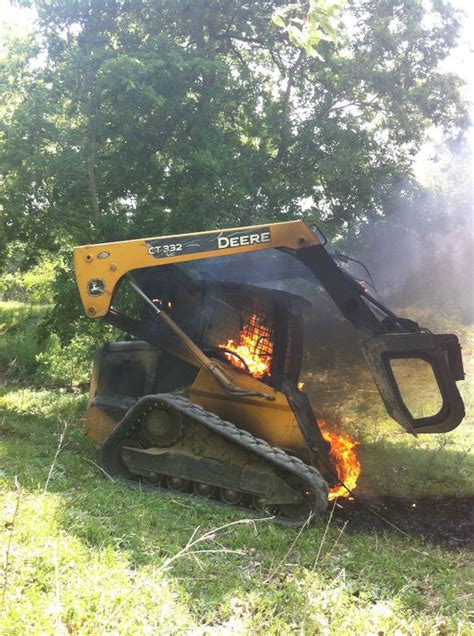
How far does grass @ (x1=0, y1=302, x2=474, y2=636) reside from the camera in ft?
9.51

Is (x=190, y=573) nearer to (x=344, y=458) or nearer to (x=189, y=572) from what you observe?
(x=189, y=572)

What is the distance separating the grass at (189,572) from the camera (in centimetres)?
290

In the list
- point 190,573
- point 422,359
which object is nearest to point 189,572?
point 190,573

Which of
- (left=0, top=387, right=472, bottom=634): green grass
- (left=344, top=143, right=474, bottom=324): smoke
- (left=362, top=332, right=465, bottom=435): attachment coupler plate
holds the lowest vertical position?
(left=0, top=387, right=472, bottom=634): green grass

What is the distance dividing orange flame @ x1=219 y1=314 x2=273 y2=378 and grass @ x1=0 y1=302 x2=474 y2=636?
1590mm

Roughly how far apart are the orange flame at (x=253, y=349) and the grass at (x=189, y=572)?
1590 millimetres

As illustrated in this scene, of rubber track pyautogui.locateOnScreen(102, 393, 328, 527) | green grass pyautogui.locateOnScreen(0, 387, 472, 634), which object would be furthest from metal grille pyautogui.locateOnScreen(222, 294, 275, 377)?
green grass pyautogui.locateOnScreen(0, 387, 472, 634)

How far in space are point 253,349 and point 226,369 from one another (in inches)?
22.6

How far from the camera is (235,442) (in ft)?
16.8

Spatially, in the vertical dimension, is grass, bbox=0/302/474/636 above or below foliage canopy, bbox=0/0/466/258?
below

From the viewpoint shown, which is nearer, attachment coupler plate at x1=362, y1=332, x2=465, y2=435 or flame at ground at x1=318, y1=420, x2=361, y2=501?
attachment coupler plate at x1=362, y1=332, x2=465, y2=435

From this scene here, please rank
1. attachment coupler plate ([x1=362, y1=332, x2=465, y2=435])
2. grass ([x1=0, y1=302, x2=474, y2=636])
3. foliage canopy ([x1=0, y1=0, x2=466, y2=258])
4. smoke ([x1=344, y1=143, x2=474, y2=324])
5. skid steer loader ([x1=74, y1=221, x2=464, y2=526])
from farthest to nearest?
smoke ([x1=344, y1=143, x2=474, y2=324]), foliage canopy ([x1=0, y1=0, x2=466, y2=258]), attachment coupler plate ([x1=362, y1=332, x2=465, y2=435]), skid steer loader ([x1=74, y1=221, x2=464, y2=526]), grass ([x1=0, y1=302, x2=474, y2=636])

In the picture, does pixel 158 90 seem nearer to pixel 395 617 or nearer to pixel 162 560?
pixel 162 560

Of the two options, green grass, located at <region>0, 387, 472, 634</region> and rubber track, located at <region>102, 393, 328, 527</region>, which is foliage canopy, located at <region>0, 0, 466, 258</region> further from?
green grass, located at <region>0, 387, 472, 634</region>
